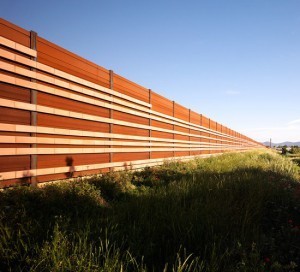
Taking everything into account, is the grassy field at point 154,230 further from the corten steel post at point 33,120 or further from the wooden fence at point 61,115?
the wooden fence at point 61,115

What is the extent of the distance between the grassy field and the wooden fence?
0.65m

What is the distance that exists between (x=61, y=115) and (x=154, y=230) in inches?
126

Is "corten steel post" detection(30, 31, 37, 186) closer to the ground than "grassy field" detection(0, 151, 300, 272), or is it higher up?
higher up

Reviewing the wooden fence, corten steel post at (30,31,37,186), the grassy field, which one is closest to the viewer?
the grassy field

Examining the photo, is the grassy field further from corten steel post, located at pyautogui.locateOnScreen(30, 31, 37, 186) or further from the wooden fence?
the wooden fence

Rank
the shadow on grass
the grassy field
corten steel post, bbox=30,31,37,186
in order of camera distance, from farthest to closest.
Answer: corten steel post, bbox=30,31,37,186
the shadow on grass
the grassy field

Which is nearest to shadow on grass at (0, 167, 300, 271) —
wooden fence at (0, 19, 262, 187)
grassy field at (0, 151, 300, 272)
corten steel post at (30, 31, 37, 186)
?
grassy field at (0, 151, 300, 272)

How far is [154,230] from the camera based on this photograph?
9.24ft

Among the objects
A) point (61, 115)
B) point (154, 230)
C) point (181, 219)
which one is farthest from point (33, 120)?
point (181, 219)

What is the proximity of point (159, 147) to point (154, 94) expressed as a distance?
79.5 inches

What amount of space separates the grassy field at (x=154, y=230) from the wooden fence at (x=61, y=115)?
65 centimetres

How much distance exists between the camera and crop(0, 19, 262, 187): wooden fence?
13.3ft

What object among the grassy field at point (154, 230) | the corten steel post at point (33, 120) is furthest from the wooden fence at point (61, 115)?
the grassy field at point (154, 230)

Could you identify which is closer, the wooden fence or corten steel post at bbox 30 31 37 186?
the wooden fence
